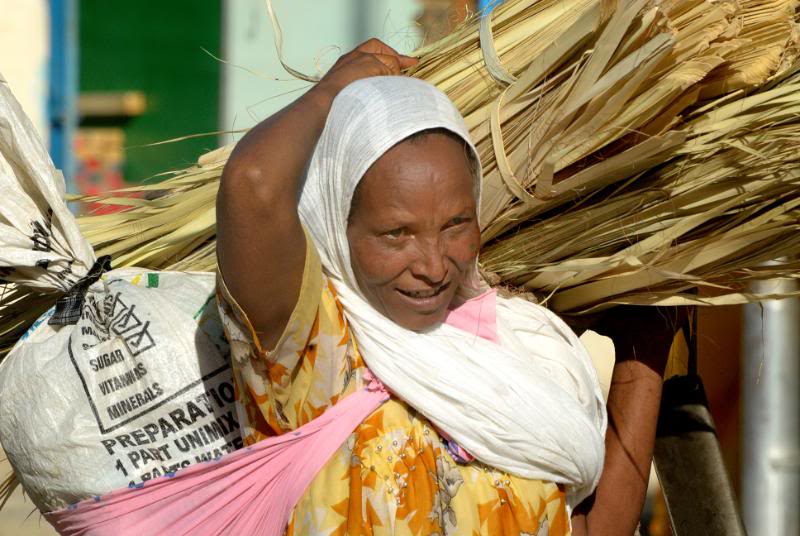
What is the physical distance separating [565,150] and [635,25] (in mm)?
249

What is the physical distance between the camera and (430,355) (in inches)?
70.2

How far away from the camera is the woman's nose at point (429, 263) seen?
175 cm

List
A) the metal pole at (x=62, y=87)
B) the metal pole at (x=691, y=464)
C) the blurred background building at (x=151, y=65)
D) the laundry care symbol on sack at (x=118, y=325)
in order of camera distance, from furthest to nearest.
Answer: the metal pole at (x=62, y=87) → the blurred background building at (x=151, y=65) → the metal pole at (x=691, y=464) → the laundry care symbol on sack at (x=118, y=325)

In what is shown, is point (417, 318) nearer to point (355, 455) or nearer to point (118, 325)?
point (355, 455)

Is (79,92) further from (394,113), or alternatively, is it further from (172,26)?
(394,113)

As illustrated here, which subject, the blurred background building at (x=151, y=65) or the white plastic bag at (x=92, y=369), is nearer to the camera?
the white plastic bag at (x=92, y=369)

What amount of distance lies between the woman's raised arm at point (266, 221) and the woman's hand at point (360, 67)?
0.13 meters

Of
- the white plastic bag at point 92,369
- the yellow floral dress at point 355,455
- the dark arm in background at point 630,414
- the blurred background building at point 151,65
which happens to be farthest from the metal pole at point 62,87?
the yellow floral dress at point 355,455

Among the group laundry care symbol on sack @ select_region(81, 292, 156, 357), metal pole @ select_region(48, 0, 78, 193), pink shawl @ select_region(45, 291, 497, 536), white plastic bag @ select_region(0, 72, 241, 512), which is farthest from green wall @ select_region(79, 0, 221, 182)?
pink shawl @ select_region(45, 291, 497, 536)

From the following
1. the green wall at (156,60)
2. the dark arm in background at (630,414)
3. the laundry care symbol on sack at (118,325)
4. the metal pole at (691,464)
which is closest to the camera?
the laundry care symbol on sack at (118,325)

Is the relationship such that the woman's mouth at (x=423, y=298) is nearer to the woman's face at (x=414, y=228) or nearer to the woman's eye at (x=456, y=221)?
the woman's face at (x=414, y=228)

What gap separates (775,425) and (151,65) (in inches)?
192

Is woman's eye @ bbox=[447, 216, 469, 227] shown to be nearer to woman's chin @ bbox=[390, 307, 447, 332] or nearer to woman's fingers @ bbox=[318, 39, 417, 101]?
woman's chin @ bbox=[390, 307, 447, 332]

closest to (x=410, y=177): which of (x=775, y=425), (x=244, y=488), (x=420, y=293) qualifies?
(x=420, y=293)
